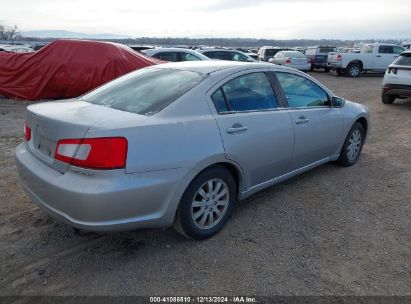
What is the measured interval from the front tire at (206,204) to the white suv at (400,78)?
27.4 feet

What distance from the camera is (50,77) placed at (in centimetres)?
1034

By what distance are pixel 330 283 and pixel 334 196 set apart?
1.71 metres

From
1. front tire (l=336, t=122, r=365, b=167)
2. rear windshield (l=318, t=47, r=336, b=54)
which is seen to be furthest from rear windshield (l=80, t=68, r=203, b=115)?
rear windshield (l=318, t=47, r=336, b=54)

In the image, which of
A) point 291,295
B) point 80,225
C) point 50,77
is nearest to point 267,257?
point 291,295

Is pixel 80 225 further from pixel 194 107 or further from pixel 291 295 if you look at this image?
pixel 291 295

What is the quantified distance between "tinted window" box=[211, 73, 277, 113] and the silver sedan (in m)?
0.01

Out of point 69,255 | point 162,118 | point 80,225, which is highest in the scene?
point 162,118

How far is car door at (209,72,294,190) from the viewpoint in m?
3.40

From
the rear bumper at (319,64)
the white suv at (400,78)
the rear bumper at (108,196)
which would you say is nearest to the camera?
the rear bumper at (108,196)

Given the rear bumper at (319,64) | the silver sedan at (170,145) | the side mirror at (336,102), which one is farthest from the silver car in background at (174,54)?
the rear bumper at (319,64)

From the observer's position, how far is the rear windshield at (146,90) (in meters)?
3.21

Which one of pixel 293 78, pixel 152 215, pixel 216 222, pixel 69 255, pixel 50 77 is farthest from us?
pixel 50 77

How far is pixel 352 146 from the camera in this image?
17.7ft

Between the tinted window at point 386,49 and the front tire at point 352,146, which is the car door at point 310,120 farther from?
the tinted window at point 386,49
